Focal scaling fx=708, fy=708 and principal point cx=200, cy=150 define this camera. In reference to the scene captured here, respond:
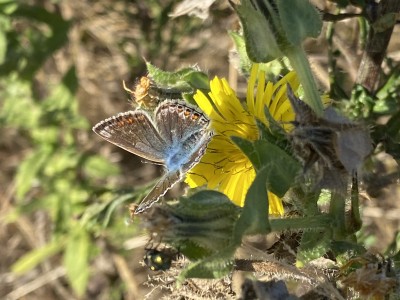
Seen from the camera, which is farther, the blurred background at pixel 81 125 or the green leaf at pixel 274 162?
the blurred background at pixel 81 125

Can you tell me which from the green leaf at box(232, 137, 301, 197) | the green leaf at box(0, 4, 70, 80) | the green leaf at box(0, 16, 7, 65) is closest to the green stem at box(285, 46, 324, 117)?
the green leaf at box(232, 137, 301, 197)

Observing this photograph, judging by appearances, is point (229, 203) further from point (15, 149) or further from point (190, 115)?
point (15, 149)

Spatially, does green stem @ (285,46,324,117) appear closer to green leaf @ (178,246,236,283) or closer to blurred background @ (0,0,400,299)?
green leaf @ (178,246,236,283)

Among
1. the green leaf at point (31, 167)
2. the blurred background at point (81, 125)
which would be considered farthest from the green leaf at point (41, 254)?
the green leaf at point (31, 167)

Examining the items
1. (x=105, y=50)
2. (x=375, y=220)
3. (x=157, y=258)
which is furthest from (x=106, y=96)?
(x=157, y=258)

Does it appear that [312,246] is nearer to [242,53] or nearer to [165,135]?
[165,135]

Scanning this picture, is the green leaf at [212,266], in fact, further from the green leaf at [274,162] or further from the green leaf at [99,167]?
the green leaf at [99,167]
